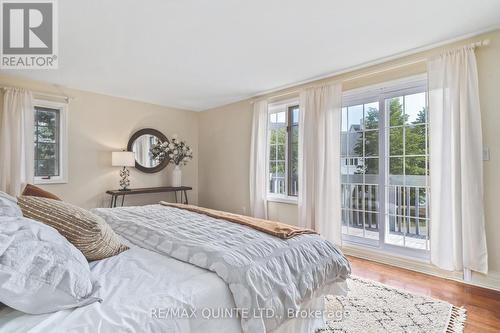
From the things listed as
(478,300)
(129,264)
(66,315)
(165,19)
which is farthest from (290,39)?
(478,300)

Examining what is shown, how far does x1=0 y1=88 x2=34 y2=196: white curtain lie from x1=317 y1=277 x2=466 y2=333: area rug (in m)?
4.10

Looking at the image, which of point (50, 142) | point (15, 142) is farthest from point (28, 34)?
point (50, 142)

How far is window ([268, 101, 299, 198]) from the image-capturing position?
422 centimetres

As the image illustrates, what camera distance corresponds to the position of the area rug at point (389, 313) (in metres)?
1.83

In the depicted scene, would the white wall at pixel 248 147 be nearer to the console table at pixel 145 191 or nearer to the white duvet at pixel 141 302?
the console table at pixel 145 191

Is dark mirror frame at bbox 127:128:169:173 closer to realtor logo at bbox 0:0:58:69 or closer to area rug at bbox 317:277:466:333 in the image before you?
realtor logo at bbox 0:0:58:69

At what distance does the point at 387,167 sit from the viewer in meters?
3.24

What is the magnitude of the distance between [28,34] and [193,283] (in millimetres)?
2945

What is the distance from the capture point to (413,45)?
9.08 feet

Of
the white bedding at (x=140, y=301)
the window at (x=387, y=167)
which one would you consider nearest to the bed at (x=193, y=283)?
the white bedding at (x=140, y=301)

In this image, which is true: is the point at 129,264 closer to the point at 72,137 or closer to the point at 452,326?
the point at 452,326

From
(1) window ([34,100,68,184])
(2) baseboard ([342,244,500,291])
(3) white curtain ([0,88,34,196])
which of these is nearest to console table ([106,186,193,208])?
(1) window ([34,100,68,184])

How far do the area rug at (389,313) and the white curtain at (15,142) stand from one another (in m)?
4.10

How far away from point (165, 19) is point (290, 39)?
1190mm
